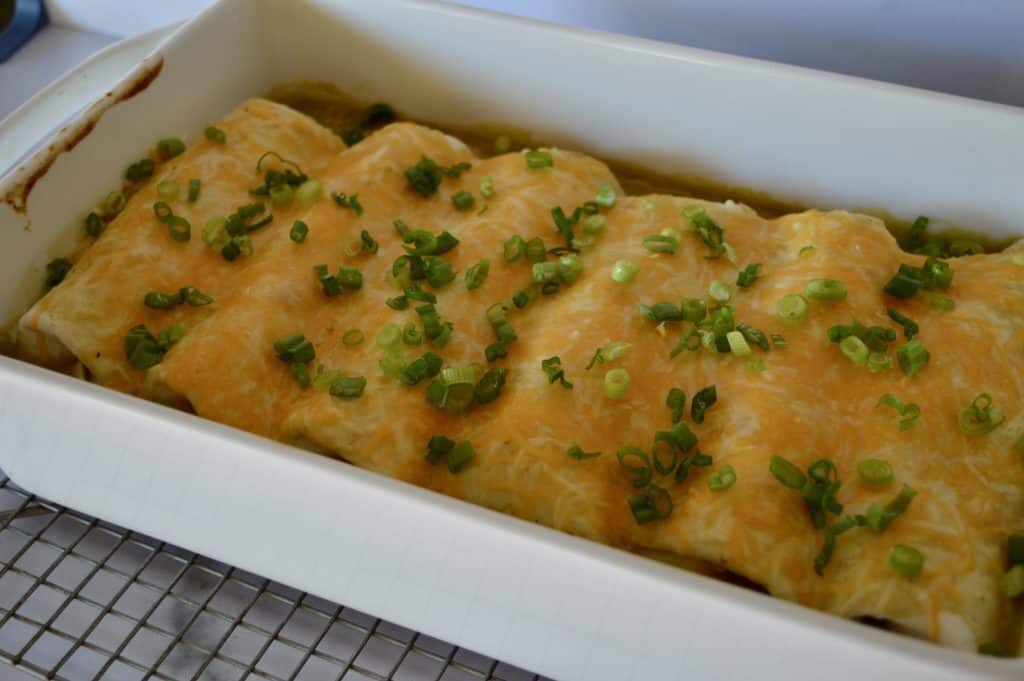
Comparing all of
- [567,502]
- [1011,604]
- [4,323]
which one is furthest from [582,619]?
[4,323]

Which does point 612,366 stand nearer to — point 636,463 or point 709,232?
point 636,463

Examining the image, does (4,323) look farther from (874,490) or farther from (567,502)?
(874,490)

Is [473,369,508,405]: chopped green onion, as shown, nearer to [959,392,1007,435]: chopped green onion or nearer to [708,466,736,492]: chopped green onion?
[708,466,736,492]: chopped green onion

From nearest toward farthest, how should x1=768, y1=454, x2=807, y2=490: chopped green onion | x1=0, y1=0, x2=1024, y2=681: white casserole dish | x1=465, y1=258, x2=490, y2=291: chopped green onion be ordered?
1. x1=0, y1=0, x2=1024, y2=681: white casserole dish
2. x1=768, y1=454, x2=807, y2=490: chopped green onion
3. x1=465, y1=258, x2=490, y2=291: chopped green onion

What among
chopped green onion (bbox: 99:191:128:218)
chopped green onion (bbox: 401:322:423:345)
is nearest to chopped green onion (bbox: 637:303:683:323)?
chopped green onion (bbox: 401:322:423:345)

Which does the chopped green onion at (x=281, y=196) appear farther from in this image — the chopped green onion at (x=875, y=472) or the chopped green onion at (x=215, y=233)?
the chopped green onion at (x=875, y=472)

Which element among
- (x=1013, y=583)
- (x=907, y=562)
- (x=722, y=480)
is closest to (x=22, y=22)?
(x=722, y=480)
